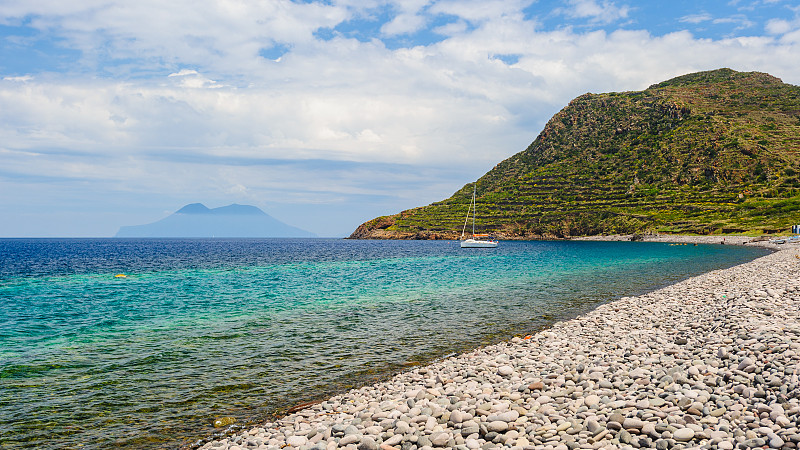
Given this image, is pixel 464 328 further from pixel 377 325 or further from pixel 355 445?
pixel 355 445

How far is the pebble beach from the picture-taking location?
8094 mm

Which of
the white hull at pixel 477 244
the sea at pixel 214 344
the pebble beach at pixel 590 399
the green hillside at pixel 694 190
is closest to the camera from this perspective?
the pebble beach at pixel 590 399

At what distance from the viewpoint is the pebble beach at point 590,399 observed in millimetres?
8094

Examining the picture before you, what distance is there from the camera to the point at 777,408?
A: 8.24 m

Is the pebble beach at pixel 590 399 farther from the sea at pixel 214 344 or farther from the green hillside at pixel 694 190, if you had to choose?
the green hillside at pixel 694 190

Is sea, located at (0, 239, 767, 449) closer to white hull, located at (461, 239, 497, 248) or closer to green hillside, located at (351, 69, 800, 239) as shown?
white hull, located at (461, 239, 497, 248)

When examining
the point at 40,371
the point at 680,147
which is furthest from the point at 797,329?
the point at 680,147

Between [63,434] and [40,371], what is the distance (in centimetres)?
736

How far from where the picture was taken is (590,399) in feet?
32.6

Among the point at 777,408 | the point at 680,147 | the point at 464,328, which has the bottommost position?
the point at 464,328

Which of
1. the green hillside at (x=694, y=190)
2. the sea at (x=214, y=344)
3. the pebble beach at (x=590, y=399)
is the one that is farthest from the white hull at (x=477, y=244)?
the pebble beach at (x=590, y=399)

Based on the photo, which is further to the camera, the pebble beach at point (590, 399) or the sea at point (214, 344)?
the sea at point (214, 344)

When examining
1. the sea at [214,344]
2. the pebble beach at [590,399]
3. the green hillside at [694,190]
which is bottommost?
the sea at [214,344]

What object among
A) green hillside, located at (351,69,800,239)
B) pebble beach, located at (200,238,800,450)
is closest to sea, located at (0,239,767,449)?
pebble beach, located at (200,238,800,450)
